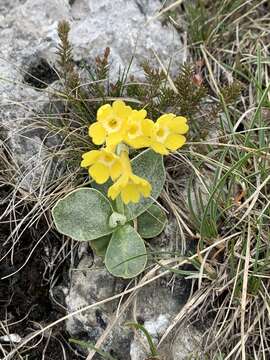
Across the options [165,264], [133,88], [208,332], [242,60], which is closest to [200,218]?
[165,264]

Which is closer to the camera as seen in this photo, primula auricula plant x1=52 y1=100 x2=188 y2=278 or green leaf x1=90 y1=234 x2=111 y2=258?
primula auricula plant x1=52 y1=100 x2=188 y2=278

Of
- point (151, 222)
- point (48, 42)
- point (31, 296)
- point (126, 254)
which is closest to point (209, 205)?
point (151, 222)

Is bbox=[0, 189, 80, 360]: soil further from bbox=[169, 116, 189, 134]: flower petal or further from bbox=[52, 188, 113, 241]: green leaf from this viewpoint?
bbox=[169, 116, 189, 134]: flower petal

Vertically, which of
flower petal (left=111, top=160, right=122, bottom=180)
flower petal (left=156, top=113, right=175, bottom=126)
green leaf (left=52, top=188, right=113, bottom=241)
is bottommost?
green leaf (left=52, top=188, right=113, bottom=241)

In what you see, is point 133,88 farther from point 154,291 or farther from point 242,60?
point 154,291

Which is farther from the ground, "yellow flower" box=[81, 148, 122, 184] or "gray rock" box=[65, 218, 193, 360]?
"yellow flower" box=[81, 148, 122, 184]

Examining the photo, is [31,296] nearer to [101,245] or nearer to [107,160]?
[101,245]

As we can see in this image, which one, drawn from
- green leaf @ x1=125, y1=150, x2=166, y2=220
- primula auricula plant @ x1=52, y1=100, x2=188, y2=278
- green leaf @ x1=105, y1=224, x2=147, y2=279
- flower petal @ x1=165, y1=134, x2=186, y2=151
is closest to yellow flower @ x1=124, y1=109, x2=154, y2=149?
primula auricula plant @ x1=52, y1=100, x2=188, y2=278
